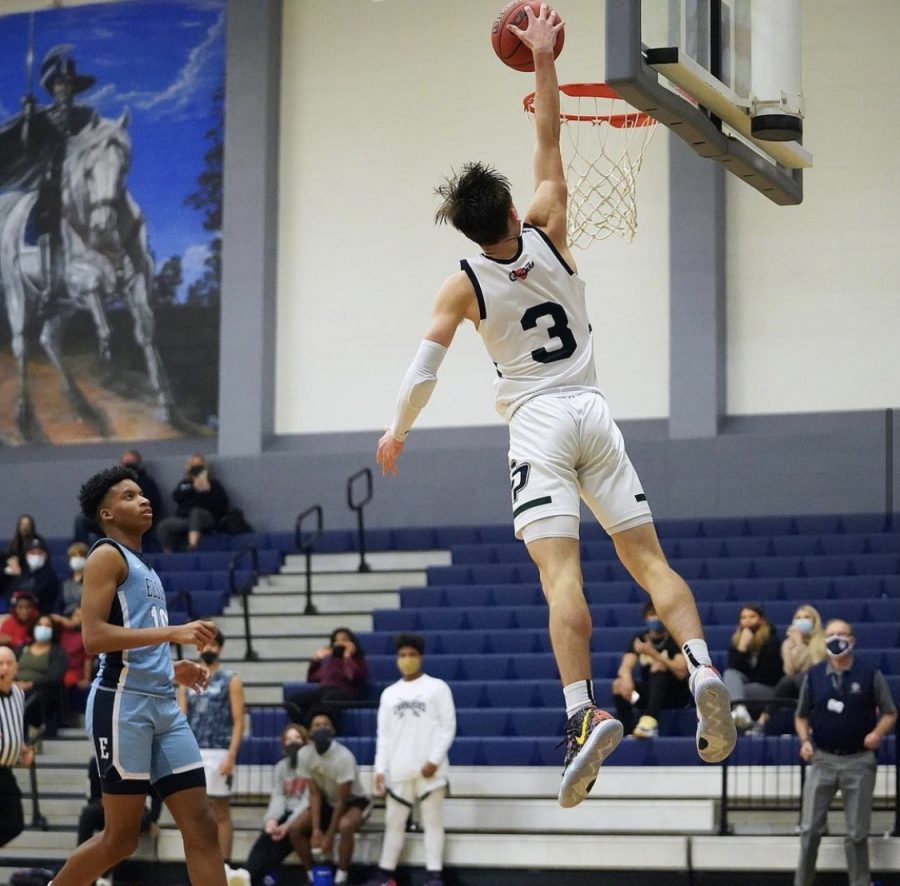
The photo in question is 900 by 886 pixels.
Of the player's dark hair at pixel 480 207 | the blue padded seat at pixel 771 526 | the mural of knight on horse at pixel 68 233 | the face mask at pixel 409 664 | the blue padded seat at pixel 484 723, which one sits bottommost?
the blue padded seat at pixel 484 723

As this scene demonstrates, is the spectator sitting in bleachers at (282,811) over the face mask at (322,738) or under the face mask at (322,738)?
under

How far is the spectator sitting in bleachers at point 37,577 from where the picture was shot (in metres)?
16.8

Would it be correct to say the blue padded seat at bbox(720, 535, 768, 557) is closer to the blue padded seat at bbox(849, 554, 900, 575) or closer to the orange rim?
the blue padded seat at bbox(849, 554, 900, 575)

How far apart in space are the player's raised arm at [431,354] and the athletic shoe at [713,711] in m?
1.39

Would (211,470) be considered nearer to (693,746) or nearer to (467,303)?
(693,746)

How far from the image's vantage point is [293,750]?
41.7ft

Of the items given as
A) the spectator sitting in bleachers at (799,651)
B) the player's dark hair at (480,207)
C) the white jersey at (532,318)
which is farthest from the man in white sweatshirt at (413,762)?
the player's dark hair at (480,207)

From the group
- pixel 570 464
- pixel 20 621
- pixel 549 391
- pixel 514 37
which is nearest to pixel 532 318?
pixel 549 391

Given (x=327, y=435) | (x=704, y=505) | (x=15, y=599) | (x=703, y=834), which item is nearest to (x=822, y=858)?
(x=703, y=834)

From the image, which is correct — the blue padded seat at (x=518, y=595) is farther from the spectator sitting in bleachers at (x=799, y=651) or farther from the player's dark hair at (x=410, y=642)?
the spectator sitting in bleachers at (x=799, y=651)

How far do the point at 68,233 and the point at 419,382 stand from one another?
1500 centimetres

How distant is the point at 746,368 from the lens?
1791cm

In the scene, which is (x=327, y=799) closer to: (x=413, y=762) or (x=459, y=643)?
(x=413, y=762)

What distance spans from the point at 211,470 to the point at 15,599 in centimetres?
387
